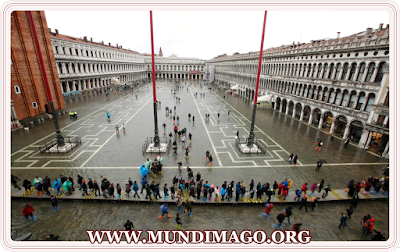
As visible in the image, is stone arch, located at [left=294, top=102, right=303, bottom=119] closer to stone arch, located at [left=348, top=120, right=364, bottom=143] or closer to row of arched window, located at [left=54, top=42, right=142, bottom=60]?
stone arch, located at [left=348, top=120, right=364, bottom=143]

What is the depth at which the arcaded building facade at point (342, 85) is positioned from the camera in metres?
20.5

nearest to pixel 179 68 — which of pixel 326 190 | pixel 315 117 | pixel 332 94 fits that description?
pixel 315 117

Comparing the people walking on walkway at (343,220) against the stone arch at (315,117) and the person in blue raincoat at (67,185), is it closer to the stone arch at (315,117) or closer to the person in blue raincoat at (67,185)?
the person in blue raincoat at (67,185)

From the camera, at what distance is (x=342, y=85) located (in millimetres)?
24984

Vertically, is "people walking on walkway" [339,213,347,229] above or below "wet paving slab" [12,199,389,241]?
above

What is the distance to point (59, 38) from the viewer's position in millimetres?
45438

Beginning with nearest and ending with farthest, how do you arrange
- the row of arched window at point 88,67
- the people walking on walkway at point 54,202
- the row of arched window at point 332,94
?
the people walking on walkway at point 54,202 → the row of arched window at point 332,94 → the row of arched window at point 88,67

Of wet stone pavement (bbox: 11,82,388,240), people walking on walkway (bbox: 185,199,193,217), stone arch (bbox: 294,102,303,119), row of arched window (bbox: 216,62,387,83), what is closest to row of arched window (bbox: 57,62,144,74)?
wet stone pavement (bbox: 11,82,388,240)

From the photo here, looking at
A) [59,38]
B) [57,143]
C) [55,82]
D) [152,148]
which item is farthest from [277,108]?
[59,38]

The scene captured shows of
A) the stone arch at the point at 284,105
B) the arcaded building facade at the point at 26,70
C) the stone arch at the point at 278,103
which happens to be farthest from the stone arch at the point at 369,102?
the arcaded building facade at the point at 26,70

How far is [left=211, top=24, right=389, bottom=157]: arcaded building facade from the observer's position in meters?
20.5

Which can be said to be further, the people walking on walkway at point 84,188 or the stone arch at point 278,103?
the stone arch at point 278,103

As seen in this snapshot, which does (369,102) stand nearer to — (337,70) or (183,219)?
(337,70)
